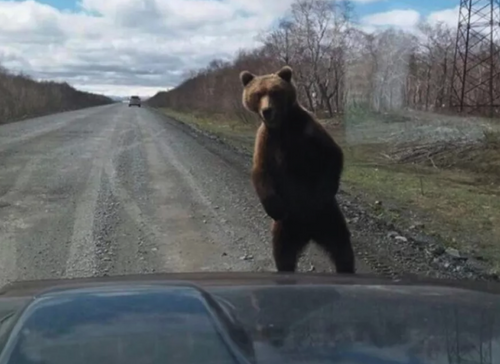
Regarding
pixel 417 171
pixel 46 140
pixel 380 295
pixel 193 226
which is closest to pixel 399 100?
pixel 46 140

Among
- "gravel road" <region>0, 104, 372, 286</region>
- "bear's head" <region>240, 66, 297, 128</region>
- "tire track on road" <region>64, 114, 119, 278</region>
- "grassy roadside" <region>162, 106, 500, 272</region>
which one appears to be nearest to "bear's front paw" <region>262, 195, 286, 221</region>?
"bear's head" <region>240, 66, 297, 128</region>

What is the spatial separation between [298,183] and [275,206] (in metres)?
0.18

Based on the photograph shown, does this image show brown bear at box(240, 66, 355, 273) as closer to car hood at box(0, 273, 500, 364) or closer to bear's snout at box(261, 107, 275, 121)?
bear's snout at box(261, 107, 275, 121)

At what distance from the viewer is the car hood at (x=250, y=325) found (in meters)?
1.75

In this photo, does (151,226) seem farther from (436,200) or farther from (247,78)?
(436,200)

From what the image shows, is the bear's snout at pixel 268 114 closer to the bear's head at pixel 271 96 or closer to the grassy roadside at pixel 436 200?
the bear's head at pixel 271 96

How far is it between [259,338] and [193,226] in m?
7.00

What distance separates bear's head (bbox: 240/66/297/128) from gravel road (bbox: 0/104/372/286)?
186cm

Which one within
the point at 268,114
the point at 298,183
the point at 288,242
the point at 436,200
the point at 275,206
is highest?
the point at 268,114

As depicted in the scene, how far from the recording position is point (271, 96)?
491 centimetres

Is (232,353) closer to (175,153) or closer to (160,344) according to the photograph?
(160,344)

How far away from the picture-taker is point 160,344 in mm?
1779

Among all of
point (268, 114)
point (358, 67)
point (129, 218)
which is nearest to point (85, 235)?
point (129, 218)

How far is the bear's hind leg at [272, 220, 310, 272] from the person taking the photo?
472 centimetres
